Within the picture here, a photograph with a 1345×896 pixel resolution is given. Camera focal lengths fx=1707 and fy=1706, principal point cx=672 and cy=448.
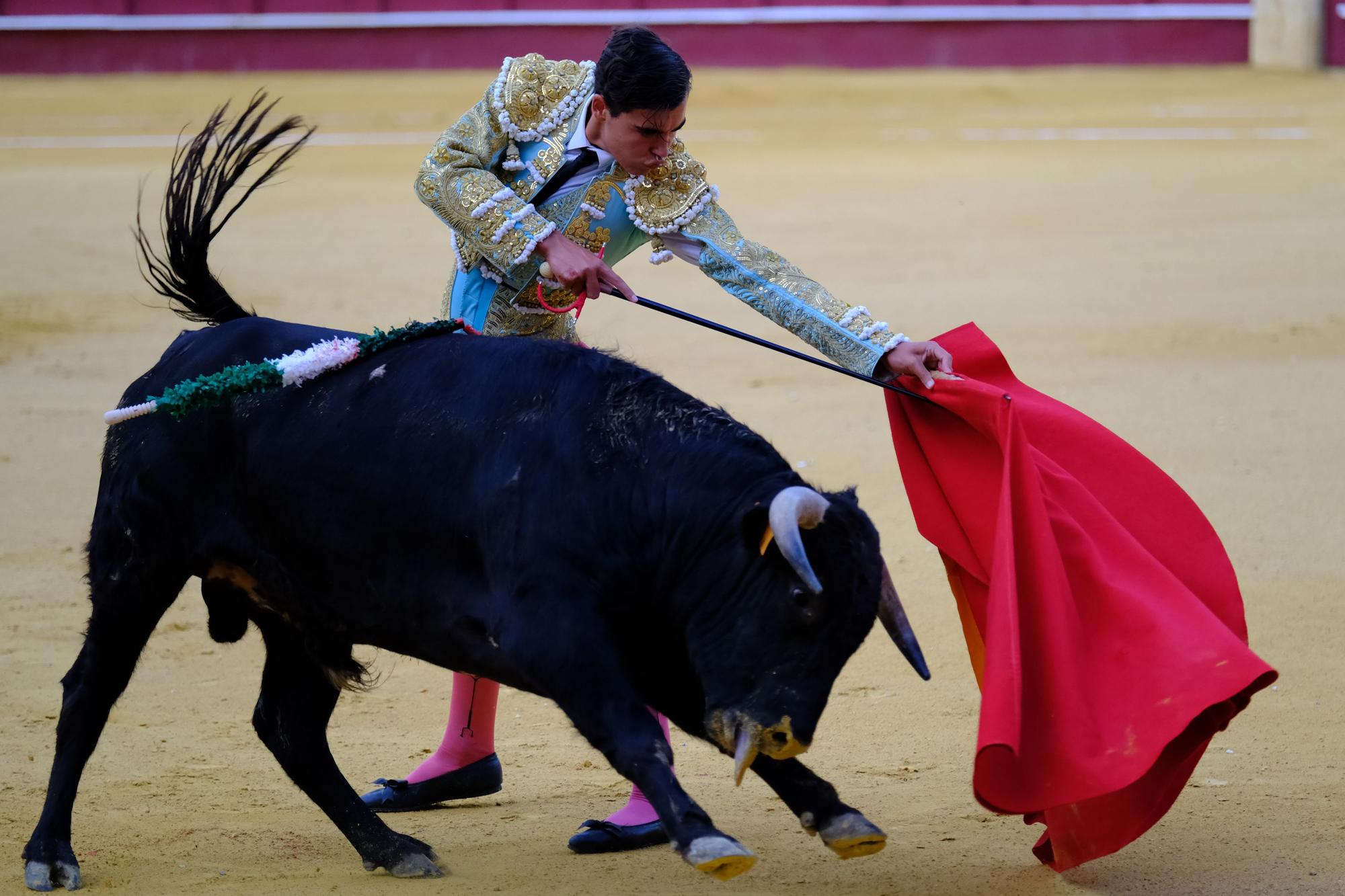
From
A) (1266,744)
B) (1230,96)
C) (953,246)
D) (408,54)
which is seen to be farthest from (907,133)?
(1266,744)

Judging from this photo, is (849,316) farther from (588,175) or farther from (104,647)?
(104,647)

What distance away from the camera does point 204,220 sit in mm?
3037

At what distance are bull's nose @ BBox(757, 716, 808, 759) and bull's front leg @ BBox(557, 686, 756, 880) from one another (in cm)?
13

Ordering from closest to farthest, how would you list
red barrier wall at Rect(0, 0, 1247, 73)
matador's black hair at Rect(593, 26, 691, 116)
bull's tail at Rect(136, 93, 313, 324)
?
matador's black hair at Rect(593, 26, 691, 116) → bull's tail at Rect(136, 93, 313, 324) → red barrier wall at Rect(0, 0, 1247, 73)

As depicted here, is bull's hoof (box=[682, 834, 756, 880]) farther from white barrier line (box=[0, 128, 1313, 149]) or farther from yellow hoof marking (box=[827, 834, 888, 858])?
white barrier line (box=[0, 128, 1313, 149])

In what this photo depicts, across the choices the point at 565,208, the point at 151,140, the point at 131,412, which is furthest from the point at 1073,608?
the point at 151,140

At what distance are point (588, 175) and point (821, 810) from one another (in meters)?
1.15

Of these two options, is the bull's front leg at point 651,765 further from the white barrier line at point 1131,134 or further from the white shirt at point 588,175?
the white barrier line at point 1131,134

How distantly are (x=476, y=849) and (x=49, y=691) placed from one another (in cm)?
132

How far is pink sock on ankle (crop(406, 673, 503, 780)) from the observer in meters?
3.15

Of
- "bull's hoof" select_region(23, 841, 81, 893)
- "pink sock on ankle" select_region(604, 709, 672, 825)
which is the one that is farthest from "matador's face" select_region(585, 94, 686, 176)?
"bull's hoof" select_region(23, 841, 81, 893)

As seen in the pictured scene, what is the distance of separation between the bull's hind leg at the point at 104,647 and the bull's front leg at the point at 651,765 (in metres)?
0.82

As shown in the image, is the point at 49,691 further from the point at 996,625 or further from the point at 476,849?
the point at 996,625

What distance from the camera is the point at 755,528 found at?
7.91 feet
